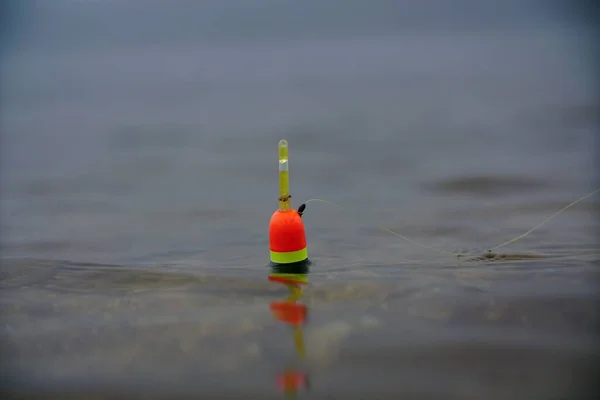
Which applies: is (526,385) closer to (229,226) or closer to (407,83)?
(229,226)

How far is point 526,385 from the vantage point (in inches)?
92.5

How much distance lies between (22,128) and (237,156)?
7.19m

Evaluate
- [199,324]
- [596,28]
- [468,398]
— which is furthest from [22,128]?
[596,28]

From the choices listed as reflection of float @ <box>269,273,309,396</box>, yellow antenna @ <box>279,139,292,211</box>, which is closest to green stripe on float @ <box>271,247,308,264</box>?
reflection of float @ <box>269,273,309,396</box>

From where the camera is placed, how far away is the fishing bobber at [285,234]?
3982 mm

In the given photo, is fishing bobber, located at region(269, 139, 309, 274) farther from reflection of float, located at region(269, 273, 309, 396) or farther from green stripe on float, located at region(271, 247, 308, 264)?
reflection of float, located at region(269, 273, 309, 396)

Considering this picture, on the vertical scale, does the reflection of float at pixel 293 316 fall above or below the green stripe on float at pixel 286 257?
below

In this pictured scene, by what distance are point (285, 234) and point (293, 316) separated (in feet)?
3.25

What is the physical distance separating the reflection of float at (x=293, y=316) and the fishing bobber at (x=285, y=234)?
128mm

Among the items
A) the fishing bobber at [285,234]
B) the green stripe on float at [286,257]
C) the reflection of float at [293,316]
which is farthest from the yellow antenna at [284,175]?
the reflection of float at [293,316]

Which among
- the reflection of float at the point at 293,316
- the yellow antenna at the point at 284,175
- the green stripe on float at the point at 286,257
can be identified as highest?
the yellow antenna at the point at 284,175

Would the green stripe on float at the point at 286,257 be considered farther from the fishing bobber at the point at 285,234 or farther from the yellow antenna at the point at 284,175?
the yellow antenna at the point at 284,175

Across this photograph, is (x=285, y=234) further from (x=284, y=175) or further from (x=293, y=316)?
(x=293, y=316)

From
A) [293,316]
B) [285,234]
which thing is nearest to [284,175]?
[285,234]
